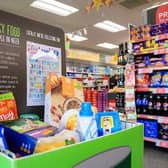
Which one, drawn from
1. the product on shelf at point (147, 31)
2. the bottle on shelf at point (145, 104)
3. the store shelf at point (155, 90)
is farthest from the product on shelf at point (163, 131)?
the product on shelf at point (147, 31)

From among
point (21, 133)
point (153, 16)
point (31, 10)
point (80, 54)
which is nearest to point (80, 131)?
point (21, 133)

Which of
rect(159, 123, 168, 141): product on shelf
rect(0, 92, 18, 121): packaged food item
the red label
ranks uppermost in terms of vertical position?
the red label

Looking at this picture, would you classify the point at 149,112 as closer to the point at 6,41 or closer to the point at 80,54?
the point at 6,41

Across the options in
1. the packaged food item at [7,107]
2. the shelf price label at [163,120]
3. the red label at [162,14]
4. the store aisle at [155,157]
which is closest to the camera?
the packaged food item at [7,107]

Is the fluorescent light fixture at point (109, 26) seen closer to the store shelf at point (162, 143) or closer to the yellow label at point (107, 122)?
the store shelf at point (162, 143)

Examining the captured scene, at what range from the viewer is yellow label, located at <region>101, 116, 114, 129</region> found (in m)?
0.71

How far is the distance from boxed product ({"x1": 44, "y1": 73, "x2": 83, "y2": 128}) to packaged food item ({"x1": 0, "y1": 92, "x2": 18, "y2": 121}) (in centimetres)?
12

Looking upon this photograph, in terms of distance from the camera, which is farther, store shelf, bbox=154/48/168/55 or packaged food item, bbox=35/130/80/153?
store shelf, bbox=154/48/168/55

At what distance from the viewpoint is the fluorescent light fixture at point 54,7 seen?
5.62 m

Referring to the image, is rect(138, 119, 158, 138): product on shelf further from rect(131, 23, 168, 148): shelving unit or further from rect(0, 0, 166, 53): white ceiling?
rect(0, 0, 166, 53): white ceiling

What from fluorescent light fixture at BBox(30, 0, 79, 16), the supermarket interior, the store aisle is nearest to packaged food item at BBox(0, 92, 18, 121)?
the supermarket interior

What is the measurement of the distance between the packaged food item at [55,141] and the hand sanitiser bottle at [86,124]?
0.03 m

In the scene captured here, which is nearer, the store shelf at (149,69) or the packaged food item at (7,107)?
the packaged food item at (7,107)

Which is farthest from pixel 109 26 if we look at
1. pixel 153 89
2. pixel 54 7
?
pixel 153 89
